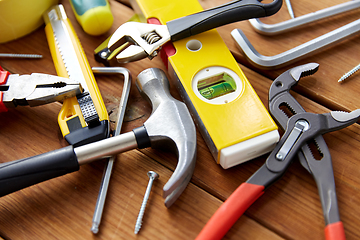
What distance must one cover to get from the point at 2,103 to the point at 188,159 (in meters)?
0.44

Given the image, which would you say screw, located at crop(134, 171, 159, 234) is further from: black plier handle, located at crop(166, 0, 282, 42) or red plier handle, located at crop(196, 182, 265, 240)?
black plier handle, located at crop(166, 0, 282, 42)

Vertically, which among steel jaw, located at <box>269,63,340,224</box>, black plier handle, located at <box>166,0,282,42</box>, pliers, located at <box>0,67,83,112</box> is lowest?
steel jaw, located at <box>269,63,340,224</box>

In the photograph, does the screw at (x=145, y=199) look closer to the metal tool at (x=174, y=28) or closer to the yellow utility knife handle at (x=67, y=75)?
the yellow utility knife handle at (x=67, y=75)

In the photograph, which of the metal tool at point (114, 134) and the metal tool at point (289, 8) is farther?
the metal tool at point (289, 8)

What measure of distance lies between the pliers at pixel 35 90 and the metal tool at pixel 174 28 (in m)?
0.14

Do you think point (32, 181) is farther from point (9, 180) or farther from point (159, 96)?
point (159, 96)

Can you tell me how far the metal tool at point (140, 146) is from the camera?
589mm

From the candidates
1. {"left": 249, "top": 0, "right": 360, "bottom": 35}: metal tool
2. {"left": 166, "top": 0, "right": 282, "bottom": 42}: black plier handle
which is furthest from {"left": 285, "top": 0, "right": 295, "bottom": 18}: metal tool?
{"left": 166, "top": 0, "right": 282, "bottom": 42}: black plier handle

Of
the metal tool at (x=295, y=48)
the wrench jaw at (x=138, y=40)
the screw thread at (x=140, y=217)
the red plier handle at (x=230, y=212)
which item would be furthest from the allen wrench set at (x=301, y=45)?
the screw thread at (x=140, y=217)

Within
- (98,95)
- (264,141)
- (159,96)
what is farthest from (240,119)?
(98,95)

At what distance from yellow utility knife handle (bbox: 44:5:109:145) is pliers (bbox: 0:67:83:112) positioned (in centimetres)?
3

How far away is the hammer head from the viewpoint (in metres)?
0.60

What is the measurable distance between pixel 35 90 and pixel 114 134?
20cm

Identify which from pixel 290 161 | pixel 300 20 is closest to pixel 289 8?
pixel 300 20
